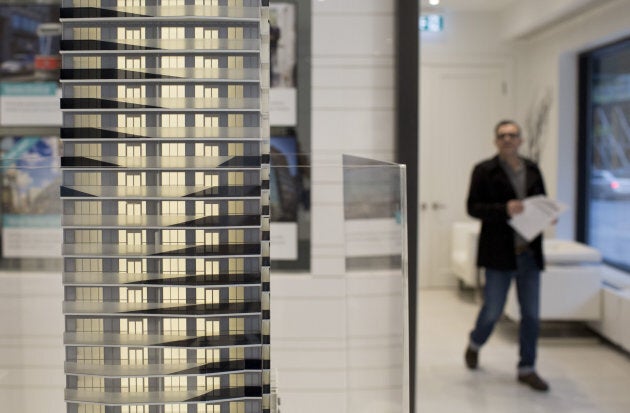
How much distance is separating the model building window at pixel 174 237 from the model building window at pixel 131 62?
0.64 feet

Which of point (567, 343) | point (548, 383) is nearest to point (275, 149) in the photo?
point (548, 383)

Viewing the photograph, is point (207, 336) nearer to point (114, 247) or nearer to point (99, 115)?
point (114, 247)

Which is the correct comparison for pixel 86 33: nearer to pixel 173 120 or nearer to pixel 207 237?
pixel 173 120

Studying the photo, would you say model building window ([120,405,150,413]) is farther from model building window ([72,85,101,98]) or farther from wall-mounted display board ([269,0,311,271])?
wall-mounted display board ([269,0,311,271])

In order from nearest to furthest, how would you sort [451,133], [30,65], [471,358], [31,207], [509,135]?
[31,207] → [30,65] → [509,135] → [471,358] → [451,133]

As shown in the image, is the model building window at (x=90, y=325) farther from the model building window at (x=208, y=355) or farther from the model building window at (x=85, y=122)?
the model building window at (x=85, y=122)

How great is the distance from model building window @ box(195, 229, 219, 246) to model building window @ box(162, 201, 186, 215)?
0.03 meters

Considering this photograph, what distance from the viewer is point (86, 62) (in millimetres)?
927

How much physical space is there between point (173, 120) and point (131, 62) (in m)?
0.08

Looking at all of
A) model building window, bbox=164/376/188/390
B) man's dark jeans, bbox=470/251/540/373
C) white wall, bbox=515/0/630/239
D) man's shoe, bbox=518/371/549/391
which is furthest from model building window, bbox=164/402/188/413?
white wall, bbox=515/0/630/239

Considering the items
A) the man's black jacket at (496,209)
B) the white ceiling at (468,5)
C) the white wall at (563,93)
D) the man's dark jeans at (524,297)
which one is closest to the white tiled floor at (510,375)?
the man's dark jeans at (524,297)

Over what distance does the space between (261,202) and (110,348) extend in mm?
251

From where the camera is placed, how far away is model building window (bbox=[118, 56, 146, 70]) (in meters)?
0.93

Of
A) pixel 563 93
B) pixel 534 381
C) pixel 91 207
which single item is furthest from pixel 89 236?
pixel 563 93
